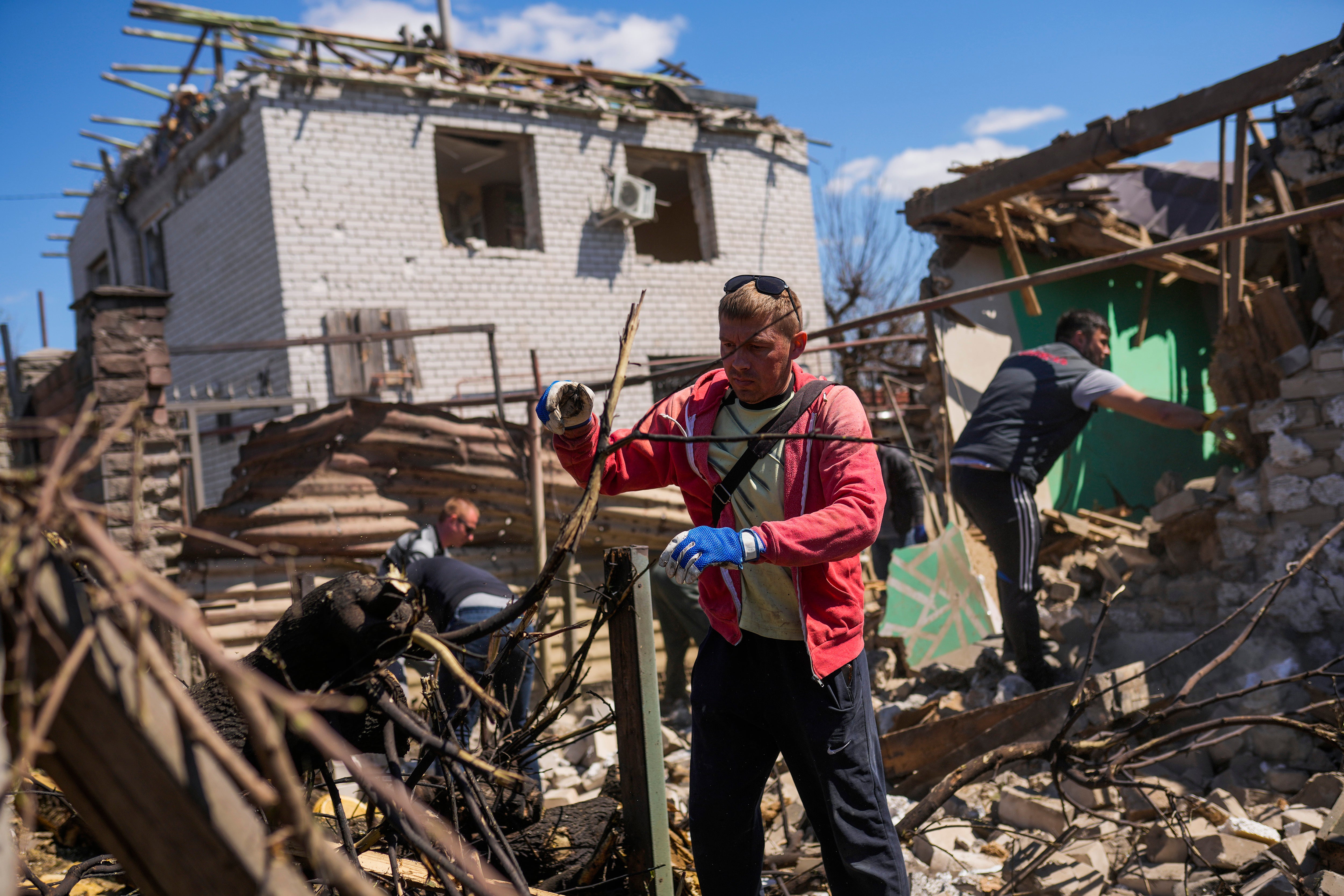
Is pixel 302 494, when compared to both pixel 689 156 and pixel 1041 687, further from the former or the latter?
pixel 689 156

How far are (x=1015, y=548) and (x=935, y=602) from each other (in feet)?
3.41

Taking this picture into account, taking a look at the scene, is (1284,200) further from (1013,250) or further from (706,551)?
(706,551)

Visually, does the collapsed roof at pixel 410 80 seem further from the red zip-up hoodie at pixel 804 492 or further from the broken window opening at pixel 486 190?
the red zip-up hoodie at pixel 804 492

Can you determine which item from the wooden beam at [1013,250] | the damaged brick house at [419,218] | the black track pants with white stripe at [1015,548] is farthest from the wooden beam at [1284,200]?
the damaged brick house at [419,218]

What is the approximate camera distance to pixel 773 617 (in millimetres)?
2127

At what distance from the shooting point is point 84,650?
0.81 m

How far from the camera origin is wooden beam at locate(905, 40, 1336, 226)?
479cm

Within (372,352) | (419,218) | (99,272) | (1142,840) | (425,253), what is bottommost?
(1142,840)

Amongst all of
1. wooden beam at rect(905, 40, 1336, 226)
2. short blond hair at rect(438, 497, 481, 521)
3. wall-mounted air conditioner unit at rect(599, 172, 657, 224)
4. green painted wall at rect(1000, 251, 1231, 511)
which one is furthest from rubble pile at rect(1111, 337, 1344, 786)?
wall-mounted air conditioner unit at rect(599, 172, 657, 224)

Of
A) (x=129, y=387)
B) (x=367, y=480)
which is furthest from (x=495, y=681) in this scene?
(x=129, y=387)

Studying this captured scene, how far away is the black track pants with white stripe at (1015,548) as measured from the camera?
165 inches

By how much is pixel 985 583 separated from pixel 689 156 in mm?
8244

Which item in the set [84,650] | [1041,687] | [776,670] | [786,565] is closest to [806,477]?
[786,565]

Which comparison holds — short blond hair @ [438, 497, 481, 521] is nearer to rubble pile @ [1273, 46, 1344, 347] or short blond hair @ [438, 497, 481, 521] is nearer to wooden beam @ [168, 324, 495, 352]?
wooden beam @ [168, 324, 495, 352]
